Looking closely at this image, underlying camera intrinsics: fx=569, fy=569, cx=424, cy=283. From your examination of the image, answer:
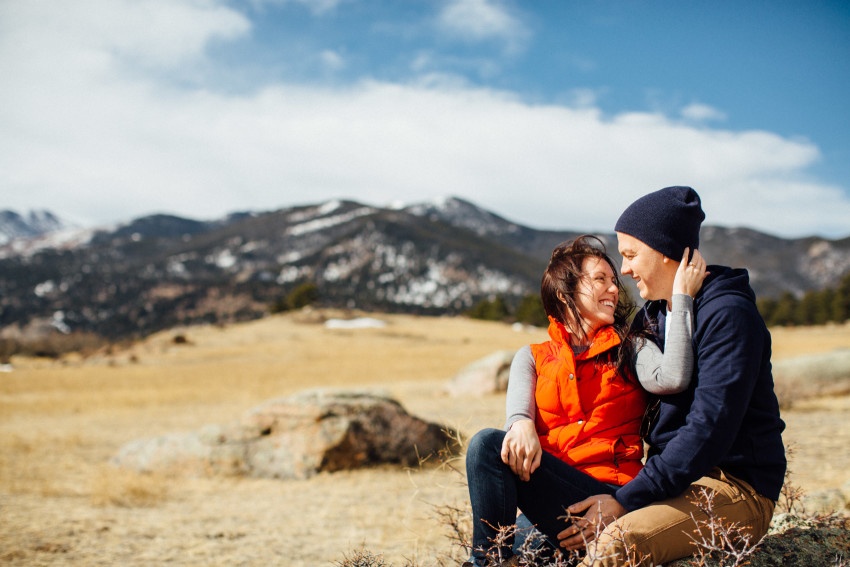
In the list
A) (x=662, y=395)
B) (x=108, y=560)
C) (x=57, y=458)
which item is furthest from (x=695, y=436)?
(x=57, y=458)

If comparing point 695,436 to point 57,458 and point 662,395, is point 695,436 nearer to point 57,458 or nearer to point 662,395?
point 662,395

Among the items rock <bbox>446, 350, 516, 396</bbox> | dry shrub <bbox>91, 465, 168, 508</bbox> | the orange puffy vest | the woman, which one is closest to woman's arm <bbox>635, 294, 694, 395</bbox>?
the woman

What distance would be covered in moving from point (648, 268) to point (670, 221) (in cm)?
24

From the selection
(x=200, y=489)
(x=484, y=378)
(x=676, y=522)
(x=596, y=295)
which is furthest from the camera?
(x=484, y=378)

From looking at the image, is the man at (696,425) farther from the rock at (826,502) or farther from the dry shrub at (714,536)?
the rock at (826,502)

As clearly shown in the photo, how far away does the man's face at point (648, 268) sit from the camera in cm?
265

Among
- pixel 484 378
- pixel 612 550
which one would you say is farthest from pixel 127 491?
pixel 484 378

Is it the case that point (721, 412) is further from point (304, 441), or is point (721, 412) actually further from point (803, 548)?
point (304, 441)

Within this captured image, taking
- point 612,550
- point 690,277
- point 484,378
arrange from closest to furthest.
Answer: point 612,550 < point 690,277 < point 484,378

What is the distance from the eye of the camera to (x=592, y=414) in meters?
2.61

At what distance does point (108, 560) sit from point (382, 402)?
4.55 metres

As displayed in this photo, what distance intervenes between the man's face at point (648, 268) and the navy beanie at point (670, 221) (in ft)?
0.11

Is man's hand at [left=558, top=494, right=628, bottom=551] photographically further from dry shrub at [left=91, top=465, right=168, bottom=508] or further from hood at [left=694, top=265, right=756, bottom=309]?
dry shrub at [left=91, top=465, right=168, bottom=508]

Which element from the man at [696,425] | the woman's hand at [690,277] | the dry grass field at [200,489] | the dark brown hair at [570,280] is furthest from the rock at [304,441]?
the woman's hand at [690,277]
